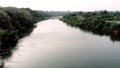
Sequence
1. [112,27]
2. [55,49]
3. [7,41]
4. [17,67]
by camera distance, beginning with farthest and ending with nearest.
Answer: [112,27], [7,41], [55,49], [17,67]

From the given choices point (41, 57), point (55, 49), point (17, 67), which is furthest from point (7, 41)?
point (17, 67)

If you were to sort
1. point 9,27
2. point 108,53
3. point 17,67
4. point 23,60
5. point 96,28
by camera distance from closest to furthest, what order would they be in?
point 17,67
point 23,60
point 108,53
point 9,27
point 96,28

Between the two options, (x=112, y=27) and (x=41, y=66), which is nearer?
(x=41, y=66)

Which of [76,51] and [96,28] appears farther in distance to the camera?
[96,28]

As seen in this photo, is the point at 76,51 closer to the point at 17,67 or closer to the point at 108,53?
the point at 108,53

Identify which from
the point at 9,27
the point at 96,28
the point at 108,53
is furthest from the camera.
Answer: the point at 96,28

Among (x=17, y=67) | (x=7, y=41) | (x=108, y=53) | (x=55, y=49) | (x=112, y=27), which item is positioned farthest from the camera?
(x=112, y=27)

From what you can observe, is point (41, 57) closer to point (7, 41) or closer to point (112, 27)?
point (7, 41)

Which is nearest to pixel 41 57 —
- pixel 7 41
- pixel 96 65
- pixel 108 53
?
pixel 96 65
